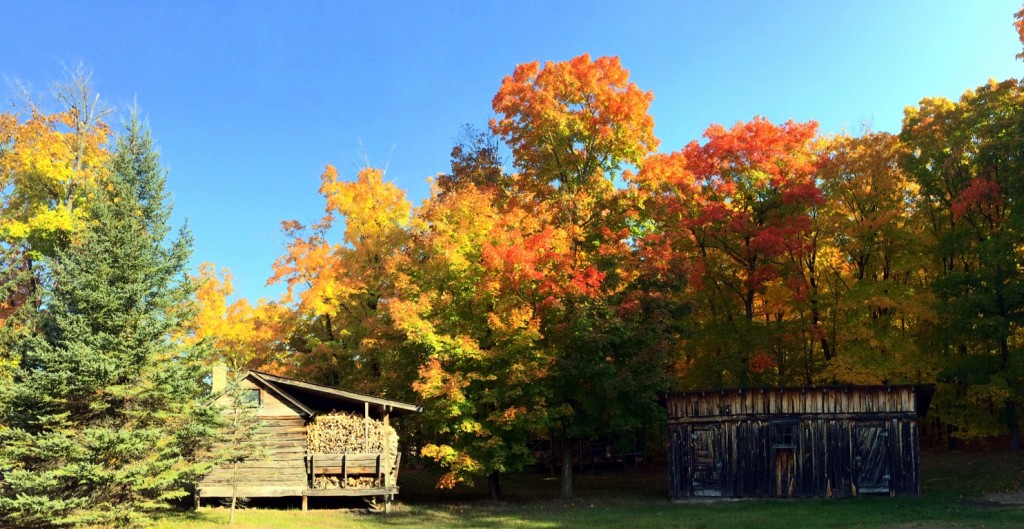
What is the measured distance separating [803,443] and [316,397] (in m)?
17.0

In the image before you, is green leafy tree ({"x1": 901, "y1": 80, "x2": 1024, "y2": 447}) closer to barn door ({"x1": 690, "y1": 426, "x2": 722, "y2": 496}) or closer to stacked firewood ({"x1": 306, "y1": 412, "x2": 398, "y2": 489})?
barn door ({"x1": 690, "y1": 426, "x2": 722, "y2": 496})

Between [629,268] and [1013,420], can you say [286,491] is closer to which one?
[629,268]

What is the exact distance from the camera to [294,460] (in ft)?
80.4

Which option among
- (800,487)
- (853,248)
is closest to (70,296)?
(800,487)

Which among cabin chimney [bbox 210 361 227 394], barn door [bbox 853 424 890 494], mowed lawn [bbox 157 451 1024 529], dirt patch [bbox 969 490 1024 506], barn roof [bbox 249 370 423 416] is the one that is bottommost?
mowed lawn [bbox 157 451 1024 529]

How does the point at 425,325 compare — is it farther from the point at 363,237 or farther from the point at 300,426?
the point at 363,237

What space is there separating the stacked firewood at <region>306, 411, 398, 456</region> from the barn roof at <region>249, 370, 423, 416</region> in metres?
0.50

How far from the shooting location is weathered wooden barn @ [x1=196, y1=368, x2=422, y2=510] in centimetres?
2419

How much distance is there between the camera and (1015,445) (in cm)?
3086

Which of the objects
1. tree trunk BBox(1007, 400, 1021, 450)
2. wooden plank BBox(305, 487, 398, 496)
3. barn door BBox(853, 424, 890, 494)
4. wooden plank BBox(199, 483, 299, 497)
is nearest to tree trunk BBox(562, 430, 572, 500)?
wooden plank BBox(305, 487, 398, 496)

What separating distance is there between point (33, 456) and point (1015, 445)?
36116 millimetres

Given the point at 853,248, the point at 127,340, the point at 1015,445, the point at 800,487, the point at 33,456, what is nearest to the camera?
the point at 33,456

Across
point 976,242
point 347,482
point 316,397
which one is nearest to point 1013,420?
point 976,242

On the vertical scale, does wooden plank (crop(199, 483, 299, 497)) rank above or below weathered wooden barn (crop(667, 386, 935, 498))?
below
